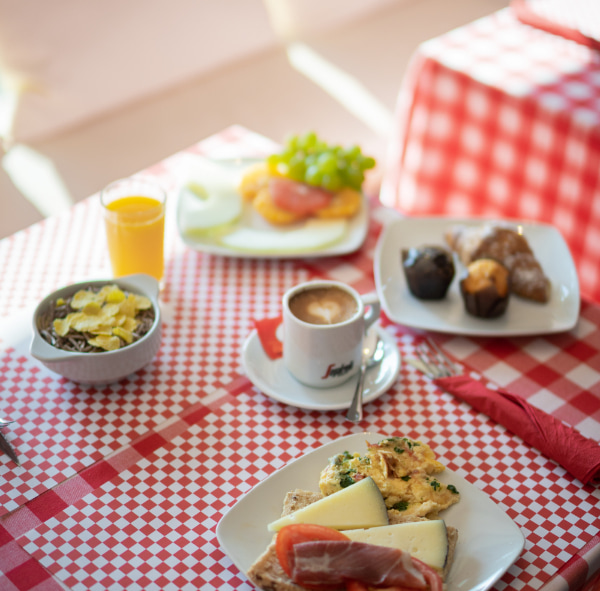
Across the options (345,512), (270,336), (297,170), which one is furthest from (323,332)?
(297,170)

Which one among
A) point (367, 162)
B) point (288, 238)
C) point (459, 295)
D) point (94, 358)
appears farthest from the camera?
point (367, 162)

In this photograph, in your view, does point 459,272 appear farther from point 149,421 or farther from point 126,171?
point 126,171

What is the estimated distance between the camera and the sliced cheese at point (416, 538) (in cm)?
90

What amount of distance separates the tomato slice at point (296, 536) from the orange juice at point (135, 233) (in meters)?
0.73

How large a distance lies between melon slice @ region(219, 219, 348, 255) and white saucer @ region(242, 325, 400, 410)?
31 cm

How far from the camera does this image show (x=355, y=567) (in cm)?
86

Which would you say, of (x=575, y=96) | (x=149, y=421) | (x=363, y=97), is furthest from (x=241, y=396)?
(x=363, y=97)

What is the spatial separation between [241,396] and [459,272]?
0.59m

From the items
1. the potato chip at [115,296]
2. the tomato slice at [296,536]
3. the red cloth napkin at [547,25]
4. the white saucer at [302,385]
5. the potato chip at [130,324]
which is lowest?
the white saucer at [302,385]

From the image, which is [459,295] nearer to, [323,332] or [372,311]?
[372,311]

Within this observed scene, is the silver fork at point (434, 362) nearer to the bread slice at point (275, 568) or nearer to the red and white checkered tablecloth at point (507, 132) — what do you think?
the bread slice at point (275, 568)

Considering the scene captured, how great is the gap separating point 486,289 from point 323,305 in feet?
1.16

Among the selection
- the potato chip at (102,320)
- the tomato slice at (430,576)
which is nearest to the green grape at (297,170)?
the potato chip at (102,320)

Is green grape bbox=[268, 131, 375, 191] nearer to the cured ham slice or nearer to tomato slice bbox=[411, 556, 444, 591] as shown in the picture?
the cured ham slice
